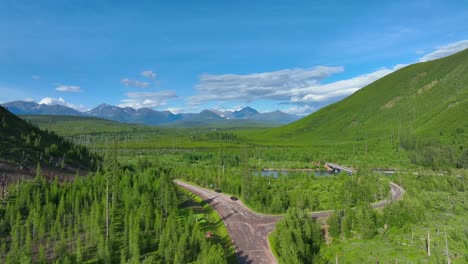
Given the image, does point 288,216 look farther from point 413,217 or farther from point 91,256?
point 91,256

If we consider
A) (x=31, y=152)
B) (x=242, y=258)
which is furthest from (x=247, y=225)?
(x=31, y=152)

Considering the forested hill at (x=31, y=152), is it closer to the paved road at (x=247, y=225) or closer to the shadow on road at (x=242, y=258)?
the paved road at (x=247, y=225)

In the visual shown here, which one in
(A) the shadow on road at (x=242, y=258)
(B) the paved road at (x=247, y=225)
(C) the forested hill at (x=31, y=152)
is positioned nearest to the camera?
(A) the shadow on road at (x=242, y=258)

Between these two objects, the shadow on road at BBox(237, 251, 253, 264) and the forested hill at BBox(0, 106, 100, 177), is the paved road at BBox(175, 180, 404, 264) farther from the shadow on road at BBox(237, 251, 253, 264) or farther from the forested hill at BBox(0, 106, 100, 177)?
the forested hill at BBox(0, 106, 100, 177)

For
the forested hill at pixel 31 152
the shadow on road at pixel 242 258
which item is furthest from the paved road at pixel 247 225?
the forested hill at pixel 31 152

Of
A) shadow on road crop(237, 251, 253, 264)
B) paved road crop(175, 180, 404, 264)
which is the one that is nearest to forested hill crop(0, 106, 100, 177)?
paved road crop(175, 180, 404, 264)
